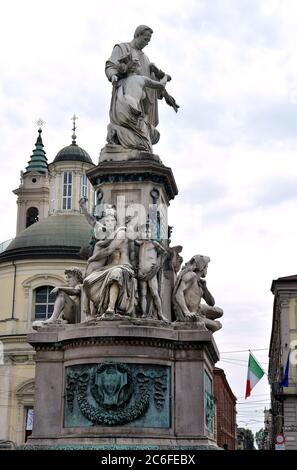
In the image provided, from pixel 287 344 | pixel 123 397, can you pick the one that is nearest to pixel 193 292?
pixel 123 397

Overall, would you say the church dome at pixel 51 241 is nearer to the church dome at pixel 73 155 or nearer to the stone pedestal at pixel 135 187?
the church dome at pixel 73 155

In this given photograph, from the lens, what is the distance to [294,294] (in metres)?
66.1

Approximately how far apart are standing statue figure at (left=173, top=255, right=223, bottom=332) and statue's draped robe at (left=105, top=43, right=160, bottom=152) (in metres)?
3.04

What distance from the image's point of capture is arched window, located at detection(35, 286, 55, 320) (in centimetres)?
5462

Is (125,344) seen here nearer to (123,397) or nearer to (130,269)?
(123,397)

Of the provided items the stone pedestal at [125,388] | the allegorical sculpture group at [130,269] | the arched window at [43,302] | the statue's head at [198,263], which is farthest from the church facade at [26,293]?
the stone pedestal at [125,388]

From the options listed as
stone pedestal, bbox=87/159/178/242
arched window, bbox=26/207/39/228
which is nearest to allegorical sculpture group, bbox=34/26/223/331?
stone pedestal, bbox=87/159/178/242

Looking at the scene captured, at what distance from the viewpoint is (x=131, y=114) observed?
20156 millimetres

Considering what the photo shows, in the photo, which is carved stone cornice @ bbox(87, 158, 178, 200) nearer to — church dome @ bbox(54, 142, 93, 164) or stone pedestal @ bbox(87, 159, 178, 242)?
stone pedestal @ bbox(87, 159, 178, 242)

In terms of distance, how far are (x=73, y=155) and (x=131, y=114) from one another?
46433mm

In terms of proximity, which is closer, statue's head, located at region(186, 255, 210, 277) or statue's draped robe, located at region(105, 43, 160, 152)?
statue's head, located at region(186, 255, 210, 277)

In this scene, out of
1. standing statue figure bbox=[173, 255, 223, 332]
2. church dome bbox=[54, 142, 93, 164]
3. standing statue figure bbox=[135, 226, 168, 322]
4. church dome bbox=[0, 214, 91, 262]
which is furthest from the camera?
church dome bbox=[54, 142, 93, 164]
